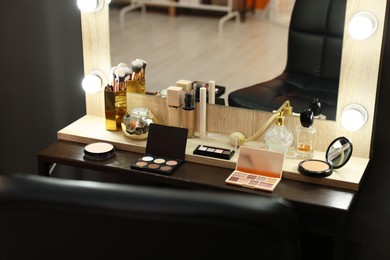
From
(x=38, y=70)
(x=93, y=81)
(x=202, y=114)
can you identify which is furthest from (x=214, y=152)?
(x=38, y=70)

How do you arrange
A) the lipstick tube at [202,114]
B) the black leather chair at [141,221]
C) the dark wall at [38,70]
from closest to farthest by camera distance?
the black leather chair at [141,221] < the lipstick tube at [202,114] < the dark wall at [38,70]

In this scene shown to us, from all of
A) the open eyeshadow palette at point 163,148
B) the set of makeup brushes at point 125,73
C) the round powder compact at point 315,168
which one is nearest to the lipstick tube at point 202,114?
the open eyeshadow palette at point 163,148

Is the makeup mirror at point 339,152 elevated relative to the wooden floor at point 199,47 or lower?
lower

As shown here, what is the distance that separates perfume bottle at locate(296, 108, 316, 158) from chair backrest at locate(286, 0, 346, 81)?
0.49ft

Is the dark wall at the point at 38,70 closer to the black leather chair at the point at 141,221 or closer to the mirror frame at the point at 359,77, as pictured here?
the mirror frame at the point at 359,77

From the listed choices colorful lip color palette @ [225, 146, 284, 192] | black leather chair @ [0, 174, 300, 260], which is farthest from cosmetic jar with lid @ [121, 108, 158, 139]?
black leather chair @ [0, 174, 300, 260]

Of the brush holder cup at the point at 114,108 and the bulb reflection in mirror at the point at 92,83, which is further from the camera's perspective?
the bulb reflection in mirror at the point at 92,83

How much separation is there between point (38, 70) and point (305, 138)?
3.68 ft

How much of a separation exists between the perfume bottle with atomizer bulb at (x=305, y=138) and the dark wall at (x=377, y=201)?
19 cm

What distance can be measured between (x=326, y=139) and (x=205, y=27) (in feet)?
1.81

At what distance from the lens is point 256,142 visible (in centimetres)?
194

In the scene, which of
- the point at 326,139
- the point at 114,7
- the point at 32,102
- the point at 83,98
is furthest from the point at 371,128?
the point at 32,102

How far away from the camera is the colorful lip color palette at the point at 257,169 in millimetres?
1714

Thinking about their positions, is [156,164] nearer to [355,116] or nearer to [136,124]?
[136,124]
